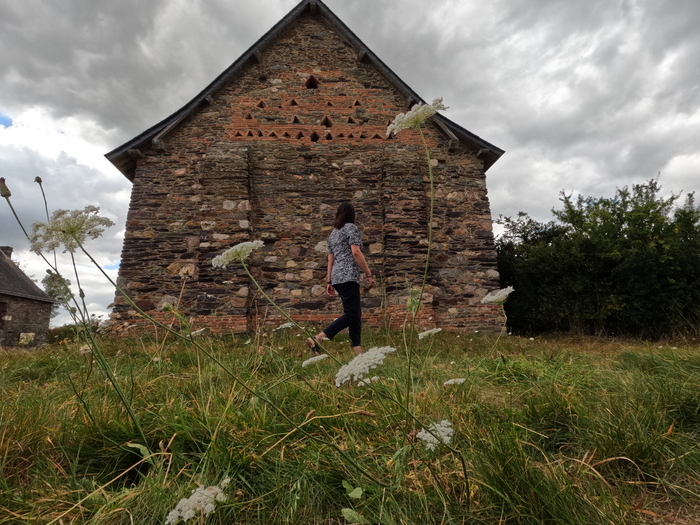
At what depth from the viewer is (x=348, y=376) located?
1.13 meters

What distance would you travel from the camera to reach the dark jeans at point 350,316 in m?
4.54

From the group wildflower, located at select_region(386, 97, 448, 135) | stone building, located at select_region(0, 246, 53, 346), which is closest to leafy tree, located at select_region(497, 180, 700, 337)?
wildflower, located at select_region(386, 97, 448, 135)

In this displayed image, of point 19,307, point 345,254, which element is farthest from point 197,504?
point 19,307

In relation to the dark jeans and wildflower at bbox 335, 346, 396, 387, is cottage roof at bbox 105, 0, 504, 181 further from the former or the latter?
wildflower at bbox 335, 346, 396, 387

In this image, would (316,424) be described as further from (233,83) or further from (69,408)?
(233,83)

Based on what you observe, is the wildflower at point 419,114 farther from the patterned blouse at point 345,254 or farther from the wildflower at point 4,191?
the patterned blouse at point 345,254

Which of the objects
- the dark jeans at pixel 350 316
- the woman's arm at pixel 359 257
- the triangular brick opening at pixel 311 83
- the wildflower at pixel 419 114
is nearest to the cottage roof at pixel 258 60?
the triangular brick opening at pixel 311 83

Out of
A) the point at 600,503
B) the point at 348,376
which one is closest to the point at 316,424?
the point at 348,376

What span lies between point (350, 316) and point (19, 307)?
25085 millimetres

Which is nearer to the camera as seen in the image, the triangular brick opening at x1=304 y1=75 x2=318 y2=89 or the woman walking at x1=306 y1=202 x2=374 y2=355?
the woman walking at x1=306 y1=202 x2=374 y2=355

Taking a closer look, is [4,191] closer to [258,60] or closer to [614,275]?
[258,60]

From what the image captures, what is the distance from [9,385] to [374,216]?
6.51 m

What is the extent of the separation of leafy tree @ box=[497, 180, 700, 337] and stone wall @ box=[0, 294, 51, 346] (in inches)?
846

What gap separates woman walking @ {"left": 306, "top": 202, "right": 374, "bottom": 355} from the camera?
14.8 feet
